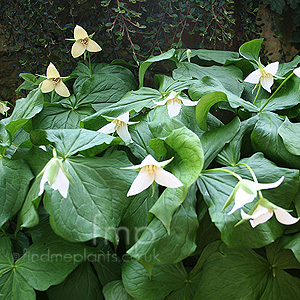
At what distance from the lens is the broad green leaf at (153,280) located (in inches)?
31.9

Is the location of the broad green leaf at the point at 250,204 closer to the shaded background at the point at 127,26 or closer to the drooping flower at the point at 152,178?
the drooping flower at the point at 152,178

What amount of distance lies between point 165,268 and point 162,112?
0.42 metres

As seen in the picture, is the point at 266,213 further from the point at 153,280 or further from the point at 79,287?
the point at 79,287

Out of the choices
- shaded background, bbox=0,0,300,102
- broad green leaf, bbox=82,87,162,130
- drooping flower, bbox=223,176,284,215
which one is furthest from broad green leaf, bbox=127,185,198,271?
shaded background, bbox=0,0,300,102

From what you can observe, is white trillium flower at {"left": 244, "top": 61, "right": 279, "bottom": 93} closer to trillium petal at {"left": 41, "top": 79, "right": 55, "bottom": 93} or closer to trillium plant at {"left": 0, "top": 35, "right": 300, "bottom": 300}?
trillium plant at {"left": 0, "top": 35, "right": 300, "bottom": 300}

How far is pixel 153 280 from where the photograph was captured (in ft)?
2.70

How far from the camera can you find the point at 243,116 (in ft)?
3.43

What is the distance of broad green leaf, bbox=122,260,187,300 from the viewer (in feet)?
2.66

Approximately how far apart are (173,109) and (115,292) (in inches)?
19.1

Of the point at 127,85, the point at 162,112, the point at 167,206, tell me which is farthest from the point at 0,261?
the point at 127,85

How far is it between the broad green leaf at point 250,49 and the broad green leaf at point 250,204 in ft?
1.57

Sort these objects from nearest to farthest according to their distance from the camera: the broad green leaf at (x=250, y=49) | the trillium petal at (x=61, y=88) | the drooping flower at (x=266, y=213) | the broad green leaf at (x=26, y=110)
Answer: the drooping flower at (x=266, y=213), the broad green leaf at (x=26, y=110), the trillium petal at (x=61, y=88), the broad green leaf at (x=250, y=49)

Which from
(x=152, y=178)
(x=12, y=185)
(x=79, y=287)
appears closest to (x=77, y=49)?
(x=12, y=185)

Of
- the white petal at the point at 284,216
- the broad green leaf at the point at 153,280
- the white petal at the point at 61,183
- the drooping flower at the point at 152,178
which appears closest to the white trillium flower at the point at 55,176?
the white petal at the point at 61,183
